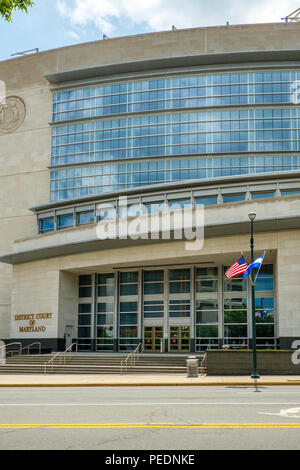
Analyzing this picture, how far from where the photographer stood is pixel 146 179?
4753 cm

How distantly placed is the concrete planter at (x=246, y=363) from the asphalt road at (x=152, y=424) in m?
11.7

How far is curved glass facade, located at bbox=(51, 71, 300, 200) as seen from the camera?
151ft

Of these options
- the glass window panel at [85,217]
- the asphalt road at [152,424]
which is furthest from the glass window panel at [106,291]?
the asphalt road at [152,424]

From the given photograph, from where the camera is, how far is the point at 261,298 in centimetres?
3844

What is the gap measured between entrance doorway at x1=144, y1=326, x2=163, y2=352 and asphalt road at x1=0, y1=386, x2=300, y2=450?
86.3 ft

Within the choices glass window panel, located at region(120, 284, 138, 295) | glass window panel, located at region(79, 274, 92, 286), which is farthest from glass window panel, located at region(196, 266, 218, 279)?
glass window panel, located at region(79, 274, 92, 286)

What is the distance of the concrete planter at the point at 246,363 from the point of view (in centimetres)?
2684

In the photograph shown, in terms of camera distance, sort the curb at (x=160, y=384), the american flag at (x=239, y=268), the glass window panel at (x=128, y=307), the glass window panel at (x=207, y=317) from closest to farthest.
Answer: the curb at (x=160, y=384) → the american flag at (x=239, y=268) → the glass window panel at (x=207, y=317) → the glass window panel at (x=128, y=307)

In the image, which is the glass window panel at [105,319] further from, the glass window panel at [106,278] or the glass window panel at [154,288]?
the glass window panel at [154,288]

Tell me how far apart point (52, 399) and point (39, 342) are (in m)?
27.6

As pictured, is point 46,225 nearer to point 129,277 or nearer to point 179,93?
point 129,277

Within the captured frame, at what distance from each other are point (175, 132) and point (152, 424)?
39.6 metres

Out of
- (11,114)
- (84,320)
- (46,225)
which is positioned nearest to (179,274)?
(84,320)

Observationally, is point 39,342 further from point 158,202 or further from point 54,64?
point 54,64
